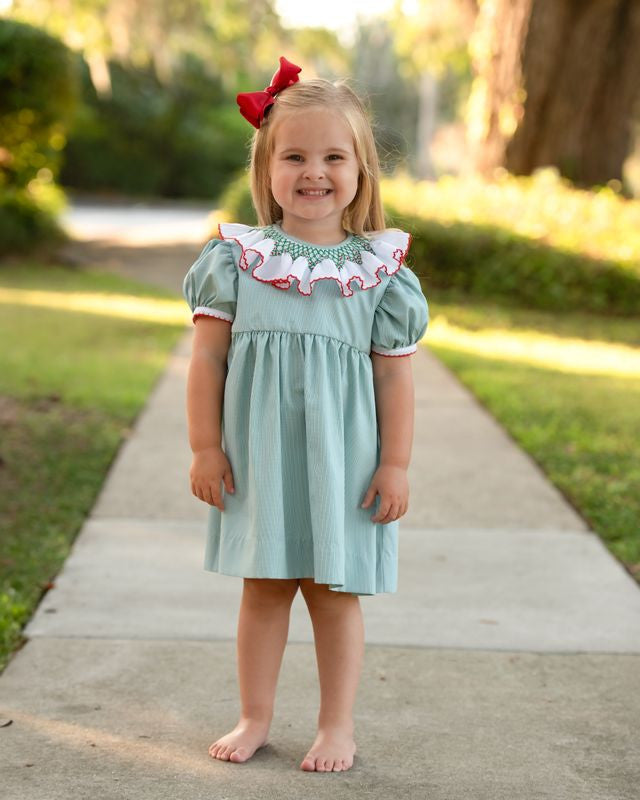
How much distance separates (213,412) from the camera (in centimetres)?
284

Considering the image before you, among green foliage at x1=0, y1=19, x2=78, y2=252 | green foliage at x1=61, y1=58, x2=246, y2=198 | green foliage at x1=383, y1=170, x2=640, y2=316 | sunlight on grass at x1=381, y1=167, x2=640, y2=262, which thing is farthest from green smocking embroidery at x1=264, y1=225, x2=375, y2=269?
green foliage at x1=61, y1=58, x2=246, y2=198

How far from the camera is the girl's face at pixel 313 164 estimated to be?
279cm

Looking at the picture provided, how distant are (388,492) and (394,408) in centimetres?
20

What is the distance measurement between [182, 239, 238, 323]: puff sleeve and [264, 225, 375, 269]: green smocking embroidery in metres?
0.11

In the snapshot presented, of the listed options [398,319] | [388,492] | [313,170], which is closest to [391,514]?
[388,492]

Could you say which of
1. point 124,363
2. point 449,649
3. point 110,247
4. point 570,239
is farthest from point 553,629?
point 110,247

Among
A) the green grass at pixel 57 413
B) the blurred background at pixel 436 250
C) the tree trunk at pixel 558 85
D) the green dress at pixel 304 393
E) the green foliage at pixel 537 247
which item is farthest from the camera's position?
the tree trunk at pixel 558 85

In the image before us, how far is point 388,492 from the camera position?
110 inches

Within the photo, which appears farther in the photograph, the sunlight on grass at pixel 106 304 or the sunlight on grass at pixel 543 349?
the sunlight on grass at pixel 106 304

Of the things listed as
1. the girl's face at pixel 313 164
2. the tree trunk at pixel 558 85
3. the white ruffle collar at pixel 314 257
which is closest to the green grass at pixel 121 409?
the white ruffle collar at pixel 314 257

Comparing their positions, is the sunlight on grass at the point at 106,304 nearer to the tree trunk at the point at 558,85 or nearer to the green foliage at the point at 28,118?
the green foliage at the point at 28,118

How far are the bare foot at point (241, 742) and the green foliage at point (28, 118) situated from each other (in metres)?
12.1

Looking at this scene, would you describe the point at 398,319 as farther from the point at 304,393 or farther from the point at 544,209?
the point at 544,209

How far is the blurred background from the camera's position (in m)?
5.86
